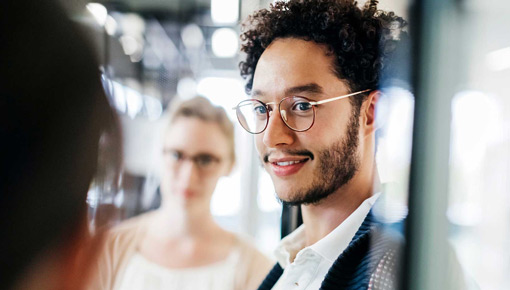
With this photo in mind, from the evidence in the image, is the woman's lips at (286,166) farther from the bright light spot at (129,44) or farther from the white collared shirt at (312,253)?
the bright light spot at (129,44)

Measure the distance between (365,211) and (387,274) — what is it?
0.12 m

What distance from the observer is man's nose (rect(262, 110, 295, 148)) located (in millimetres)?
918

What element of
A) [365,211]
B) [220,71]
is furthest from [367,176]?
[220,71]

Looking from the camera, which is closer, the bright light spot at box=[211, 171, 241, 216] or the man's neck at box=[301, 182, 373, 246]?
the man's neck at box=[301, 182, 373, 246]

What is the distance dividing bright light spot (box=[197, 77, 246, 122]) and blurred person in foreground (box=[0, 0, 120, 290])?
0.24 metres

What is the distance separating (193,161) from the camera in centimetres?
105

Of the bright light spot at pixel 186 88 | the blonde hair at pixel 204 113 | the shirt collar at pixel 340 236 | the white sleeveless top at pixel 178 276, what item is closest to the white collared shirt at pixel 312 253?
the shirt collar at pixel 340 236

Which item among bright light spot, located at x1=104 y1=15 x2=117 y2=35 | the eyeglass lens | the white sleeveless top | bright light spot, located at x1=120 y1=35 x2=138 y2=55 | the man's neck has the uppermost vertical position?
bright light spot, located at x1=104 y1=15 x2=117 y2=35

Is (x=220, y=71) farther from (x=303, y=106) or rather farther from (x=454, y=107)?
(x=454, y=107)

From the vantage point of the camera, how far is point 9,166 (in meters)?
1.08

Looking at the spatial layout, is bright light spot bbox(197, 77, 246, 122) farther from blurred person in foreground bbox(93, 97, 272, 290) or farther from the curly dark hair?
the curly dark hair

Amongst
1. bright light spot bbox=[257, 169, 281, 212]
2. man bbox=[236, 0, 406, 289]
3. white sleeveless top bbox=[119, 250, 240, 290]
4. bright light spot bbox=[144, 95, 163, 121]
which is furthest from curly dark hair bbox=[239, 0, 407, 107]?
white sleeveless top bbox=[119, 250, 240, 290]

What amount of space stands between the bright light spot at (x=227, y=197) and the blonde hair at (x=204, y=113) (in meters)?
0.04

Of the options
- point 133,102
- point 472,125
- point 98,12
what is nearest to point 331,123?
point 472,125
